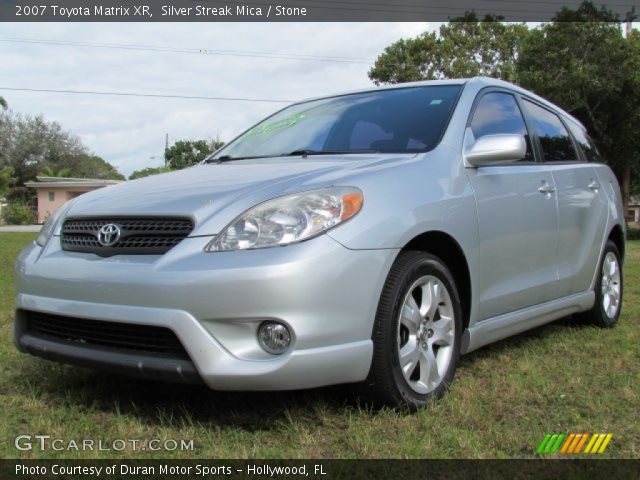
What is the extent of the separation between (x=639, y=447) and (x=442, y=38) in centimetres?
2970

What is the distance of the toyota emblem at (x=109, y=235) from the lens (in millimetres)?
2865

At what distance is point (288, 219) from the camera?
8.77ft

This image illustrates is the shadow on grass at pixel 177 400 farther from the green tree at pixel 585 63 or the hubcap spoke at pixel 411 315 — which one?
the green tree at pixel 585 63

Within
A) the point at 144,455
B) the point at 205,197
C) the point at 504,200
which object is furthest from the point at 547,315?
the point at 144,455

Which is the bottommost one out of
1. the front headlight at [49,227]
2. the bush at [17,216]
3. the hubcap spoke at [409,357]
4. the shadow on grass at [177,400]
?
the bush at [17,216]

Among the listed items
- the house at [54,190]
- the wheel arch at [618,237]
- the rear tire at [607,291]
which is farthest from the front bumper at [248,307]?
the house at [54,190]

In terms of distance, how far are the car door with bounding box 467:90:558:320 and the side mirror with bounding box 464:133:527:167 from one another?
0.29 feet

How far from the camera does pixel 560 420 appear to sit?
2.93 meters

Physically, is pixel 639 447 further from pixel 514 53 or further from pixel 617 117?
pixel 514 53

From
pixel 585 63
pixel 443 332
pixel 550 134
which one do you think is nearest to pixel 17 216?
pixel 585 63

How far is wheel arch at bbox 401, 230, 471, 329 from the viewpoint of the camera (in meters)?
3.15

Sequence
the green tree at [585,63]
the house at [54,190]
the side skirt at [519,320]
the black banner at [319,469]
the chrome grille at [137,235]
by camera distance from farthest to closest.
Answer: the house at [54,190]
the green tree at [585,63]
the side skirt at [519,320]
the chrome grille at [137,235]
the black banner at [319,469]

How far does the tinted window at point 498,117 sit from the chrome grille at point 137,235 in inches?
71.3

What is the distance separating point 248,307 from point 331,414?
0.72 metres
